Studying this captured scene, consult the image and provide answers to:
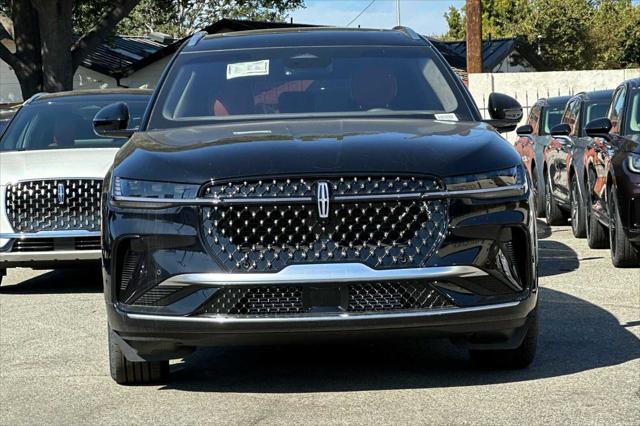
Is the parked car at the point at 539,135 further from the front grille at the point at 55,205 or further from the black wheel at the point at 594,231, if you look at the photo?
the front grille at the point at 55,205

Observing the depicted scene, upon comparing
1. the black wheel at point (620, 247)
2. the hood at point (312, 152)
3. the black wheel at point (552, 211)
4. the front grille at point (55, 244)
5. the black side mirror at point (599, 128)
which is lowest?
the black wheel at point (552, 211)

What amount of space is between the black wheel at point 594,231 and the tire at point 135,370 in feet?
23.1

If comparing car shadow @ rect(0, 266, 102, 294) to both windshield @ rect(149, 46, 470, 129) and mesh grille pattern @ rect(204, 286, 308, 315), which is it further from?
mesh grille pattern @ rect(204, 286, 308, 315)

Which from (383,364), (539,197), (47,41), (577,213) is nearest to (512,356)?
(383,364)

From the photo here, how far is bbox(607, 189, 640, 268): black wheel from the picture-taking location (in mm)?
10914

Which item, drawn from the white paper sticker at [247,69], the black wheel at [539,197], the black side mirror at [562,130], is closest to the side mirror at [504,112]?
the white paper sticker at [247,69]

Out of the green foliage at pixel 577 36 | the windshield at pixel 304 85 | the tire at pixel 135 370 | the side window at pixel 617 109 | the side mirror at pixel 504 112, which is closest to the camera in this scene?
the tire at pixel 135 370

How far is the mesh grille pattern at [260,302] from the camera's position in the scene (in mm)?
5672

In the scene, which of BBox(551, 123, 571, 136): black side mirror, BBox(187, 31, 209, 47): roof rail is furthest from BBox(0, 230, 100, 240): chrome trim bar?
BBox(551, 123, 571, 136): black side mirror

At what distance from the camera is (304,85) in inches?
283

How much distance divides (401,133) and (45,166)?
503 cm

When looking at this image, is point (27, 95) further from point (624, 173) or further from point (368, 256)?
point (368, 256)

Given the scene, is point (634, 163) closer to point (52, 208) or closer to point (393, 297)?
point (52, 208)

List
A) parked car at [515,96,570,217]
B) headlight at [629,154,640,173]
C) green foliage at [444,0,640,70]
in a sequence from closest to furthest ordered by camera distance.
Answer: headlight at [629,154,640,173]
parked car at [515,96,570,217]
green foliage at [444,0,640,70]
